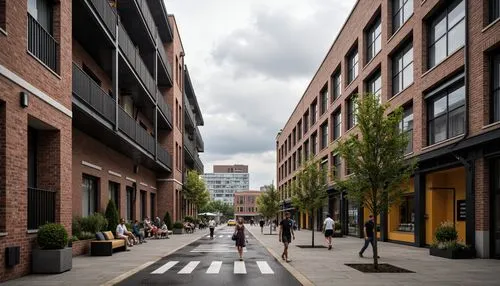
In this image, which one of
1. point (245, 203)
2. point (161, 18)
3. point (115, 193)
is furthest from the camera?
point (245, 203)

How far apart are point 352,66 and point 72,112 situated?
24.9 metres

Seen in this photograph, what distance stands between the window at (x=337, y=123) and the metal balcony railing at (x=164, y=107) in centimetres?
1309

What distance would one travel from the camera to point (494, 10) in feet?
61.7

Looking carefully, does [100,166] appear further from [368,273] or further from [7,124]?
[368,273]

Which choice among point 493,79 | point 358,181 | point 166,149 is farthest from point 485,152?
point 166,149

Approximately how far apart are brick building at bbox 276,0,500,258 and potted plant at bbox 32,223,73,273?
540 inches

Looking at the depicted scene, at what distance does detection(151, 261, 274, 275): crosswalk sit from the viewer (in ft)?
47.2

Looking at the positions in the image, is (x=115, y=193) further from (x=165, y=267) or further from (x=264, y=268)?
(x=264, y=268)

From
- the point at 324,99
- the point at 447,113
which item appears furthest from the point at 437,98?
the point at 324,99

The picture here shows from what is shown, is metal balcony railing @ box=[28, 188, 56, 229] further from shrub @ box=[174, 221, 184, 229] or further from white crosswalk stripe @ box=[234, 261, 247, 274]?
shrub @ box=[174, 221, 184, 229]

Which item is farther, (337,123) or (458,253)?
(337,123)

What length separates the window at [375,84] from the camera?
31659mm

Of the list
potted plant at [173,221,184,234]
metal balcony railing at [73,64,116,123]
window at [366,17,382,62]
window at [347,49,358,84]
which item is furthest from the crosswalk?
potted plant at [173,221,184,234]

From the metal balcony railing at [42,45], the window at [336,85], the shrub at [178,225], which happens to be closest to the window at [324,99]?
the window at [336,85]
